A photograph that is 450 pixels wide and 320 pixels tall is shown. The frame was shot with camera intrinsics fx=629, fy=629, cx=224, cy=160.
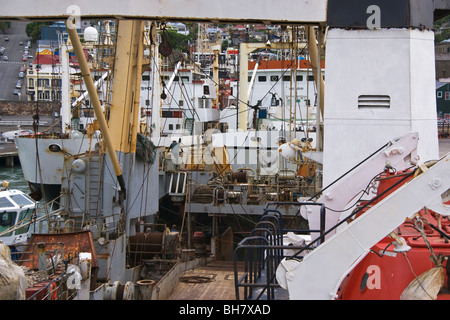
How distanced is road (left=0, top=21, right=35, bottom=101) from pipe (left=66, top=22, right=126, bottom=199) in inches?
3366

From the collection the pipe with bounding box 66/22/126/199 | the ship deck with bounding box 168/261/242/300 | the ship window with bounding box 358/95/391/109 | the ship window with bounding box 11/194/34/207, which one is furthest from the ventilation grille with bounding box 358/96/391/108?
the ship window with bounding box 11/194/34/207

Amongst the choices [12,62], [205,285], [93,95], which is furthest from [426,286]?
[12,62]

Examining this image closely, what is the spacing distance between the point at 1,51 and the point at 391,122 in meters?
125

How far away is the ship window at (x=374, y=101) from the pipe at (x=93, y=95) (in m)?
5.15

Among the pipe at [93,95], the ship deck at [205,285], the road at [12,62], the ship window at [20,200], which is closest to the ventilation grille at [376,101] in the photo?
the pipe at [93,95]

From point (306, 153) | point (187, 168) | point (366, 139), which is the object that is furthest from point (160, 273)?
point (187, 168)

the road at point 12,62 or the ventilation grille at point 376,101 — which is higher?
the road at point 12,62

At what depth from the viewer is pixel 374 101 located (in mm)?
10336

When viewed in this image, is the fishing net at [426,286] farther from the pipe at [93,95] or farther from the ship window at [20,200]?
the ship window at [20,200]

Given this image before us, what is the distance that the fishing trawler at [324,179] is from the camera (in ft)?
19.9

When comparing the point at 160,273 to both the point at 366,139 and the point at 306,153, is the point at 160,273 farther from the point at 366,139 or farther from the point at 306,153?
the point at 366,139

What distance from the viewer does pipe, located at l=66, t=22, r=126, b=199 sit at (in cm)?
1240

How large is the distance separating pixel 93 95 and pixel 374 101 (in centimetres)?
666

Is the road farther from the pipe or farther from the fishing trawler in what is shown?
the pipe
